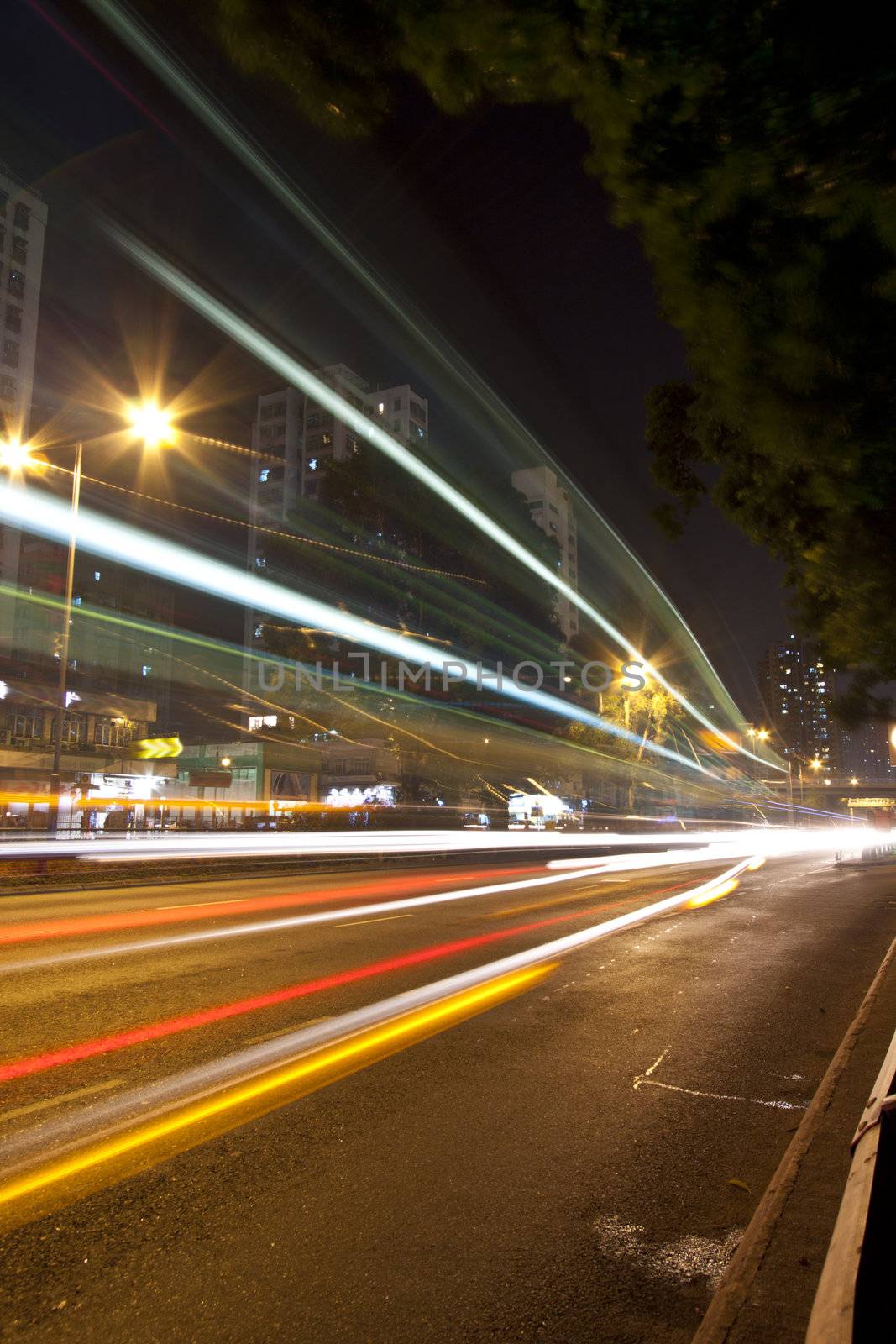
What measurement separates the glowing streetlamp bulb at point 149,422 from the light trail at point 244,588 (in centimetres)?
377

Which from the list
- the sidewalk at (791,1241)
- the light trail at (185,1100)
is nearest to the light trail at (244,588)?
the light trail at (185,1100)

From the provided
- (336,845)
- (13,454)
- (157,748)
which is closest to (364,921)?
(13,454)

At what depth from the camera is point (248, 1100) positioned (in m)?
4.64

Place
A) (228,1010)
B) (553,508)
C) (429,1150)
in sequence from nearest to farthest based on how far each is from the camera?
(429,1150) → (228,1010) → (553,508)

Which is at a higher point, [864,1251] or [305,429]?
[305,429]

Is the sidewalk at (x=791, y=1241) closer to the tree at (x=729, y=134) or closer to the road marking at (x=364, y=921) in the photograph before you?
the tree at (x=729, y=134)

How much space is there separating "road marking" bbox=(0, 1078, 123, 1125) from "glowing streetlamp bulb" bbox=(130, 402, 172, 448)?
13.7m

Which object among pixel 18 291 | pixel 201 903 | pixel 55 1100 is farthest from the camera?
pixel 18 291

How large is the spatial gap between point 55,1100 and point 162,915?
8738 mm

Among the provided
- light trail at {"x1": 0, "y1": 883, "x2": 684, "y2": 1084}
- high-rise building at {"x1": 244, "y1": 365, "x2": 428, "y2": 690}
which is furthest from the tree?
high-rise building at {"x1": 244, "y1": 365, "x2": 428, "y2": 690}

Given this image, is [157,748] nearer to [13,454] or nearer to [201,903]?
[13,454]

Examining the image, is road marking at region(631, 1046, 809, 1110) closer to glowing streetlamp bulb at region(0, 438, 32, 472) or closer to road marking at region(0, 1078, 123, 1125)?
road marking at region(0, 1078, 123, 1125)

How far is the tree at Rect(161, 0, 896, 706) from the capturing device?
4016 millimetres

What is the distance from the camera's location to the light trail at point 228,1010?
5309 mm
